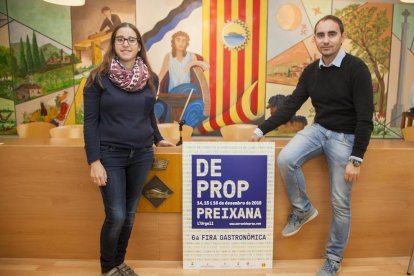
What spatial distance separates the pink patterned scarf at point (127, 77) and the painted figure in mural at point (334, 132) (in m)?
1.01

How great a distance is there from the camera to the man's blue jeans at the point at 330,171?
83.7 inches

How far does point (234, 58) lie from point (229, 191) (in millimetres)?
3090

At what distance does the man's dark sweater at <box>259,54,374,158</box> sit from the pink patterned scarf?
3.54 ft

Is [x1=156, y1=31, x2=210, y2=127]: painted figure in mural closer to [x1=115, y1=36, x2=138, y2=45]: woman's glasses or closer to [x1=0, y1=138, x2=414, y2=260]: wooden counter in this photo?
[x1=0, y1=138, x2=414, y2=260]: wooden counter

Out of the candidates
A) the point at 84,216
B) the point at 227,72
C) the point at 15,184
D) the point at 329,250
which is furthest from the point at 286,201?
the point at 227,72

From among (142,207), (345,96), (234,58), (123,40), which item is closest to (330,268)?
(345,96)

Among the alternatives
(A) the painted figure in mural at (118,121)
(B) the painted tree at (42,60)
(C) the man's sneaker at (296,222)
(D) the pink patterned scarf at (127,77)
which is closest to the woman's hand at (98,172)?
(A) the painted figure in mural at (118,121)

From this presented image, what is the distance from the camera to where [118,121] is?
1876mm

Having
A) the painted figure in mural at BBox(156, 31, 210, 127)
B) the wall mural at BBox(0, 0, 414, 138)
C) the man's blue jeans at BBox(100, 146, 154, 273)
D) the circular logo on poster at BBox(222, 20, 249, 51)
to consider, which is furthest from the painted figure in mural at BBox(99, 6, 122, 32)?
the man's blue jeans at BBox(100, 146, 154, 273)

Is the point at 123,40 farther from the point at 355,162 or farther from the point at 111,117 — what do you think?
A: the point at 355,162

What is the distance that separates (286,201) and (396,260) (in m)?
0.93

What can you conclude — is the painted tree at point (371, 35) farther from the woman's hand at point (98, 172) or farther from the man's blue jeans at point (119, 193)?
the woman's hand at point (98, 172)

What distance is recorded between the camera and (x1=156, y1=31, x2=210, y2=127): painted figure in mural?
16.3 feet

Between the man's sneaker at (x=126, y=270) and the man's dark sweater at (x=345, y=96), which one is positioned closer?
the man's dark sweater at (x=345, y=96)
